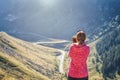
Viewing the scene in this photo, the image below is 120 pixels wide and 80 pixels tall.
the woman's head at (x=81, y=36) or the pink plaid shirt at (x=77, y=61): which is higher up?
the woman's head at (x=81, y=36)

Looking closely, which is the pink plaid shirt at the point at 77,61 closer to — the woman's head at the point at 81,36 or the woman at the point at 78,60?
the woman at the point at 78,60

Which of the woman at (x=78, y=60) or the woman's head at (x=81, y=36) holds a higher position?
the woman's head at (x=81, y=36)

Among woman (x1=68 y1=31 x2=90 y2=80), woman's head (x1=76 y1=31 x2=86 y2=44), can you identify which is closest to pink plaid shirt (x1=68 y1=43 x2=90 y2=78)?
woman (x1=68 y1=31 x2=90 y2=80)

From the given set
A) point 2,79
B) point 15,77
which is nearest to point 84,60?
point 2,79

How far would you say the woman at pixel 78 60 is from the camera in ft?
70.3

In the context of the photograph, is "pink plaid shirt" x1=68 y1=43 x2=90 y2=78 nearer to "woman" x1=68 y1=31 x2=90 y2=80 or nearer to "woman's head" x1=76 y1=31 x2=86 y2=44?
"woman" x1=68 y1=31 x2=90 y2=80

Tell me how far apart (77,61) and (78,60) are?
0.10 meters

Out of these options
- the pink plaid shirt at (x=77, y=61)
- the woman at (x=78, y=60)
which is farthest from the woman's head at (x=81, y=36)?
the pink plaid shirt at (x=77, y=61)

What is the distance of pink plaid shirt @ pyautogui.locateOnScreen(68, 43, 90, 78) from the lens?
21484 millimetres

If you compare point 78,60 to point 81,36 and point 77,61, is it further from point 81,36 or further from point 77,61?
point 81,36

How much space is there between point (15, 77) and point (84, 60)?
153m

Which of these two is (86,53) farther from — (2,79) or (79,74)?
(2,79)

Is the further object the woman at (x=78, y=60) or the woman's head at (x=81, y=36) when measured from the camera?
the woman at (x=78, y=60)

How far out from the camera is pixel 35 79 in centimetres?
18388
